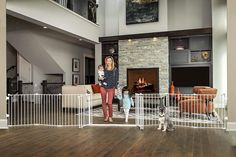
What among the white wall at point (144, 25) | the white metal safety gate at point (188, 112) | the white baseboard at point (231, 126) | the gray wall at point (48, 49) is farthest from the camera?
the white wall at point (144, 25)

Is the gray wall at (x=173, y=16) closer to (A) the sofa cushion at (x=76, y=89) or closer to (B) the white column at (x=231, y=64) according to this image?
(A) the sofa cushion at (x=76, y=89)

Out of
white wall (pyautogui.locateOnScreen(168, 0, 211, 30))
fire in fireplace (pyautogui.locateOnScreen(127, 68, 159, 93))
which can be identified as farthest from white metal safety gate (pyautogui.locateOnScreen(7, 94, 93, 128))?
white wall (pyautogui.locateOnScreen(168, 0, 211, 30))

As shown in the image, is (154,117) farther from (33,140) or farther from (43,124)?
(33,140)

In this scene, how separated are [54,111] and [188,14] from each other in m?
5.97

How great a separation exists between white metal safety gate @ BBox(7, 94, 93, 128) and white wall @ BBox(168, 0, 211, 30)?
4.79 m

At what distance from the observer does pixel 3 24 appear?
443 cm

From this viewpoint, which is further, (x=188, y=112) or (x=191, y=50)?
(x=191, y=50)

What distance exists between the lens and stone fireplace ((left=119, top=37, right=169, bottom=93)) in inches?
336

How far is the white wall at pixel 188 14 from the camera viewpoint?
27.7 ft

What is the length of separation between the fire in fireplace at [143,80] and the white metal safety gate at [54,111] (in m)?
2.70

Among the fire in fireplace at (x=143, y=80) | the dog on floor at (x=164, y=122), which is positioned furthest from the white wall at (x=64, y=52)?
the dog on floor at (x=164, y=122)

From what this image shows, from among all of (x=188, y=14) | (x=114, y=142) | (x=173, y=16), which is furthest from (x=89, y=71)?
(x=114, y=142)

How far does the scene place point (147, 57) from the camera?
8.80 meters

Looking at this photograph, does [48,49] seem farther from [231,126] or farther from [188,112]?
[231,126]
